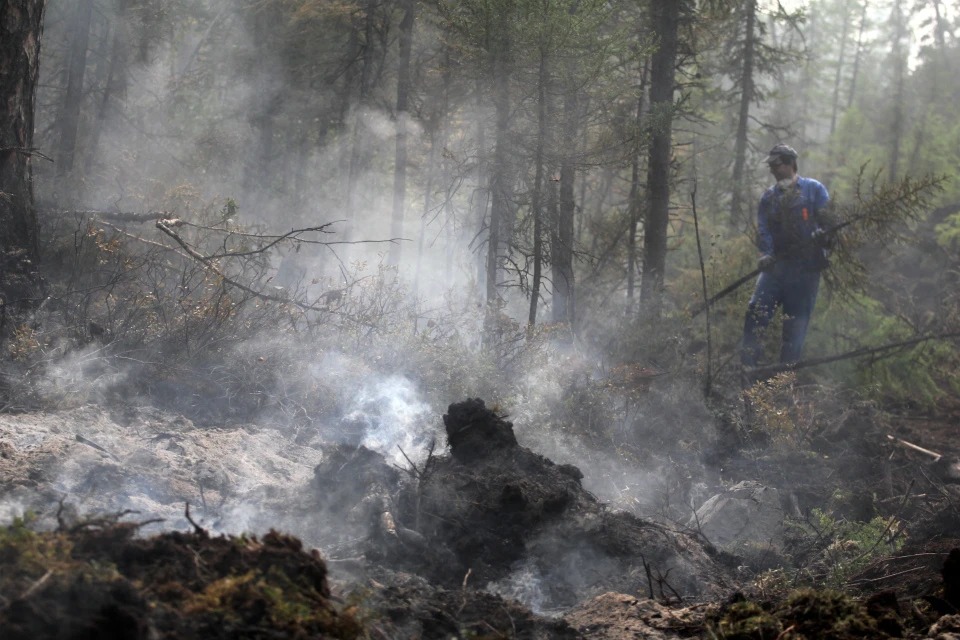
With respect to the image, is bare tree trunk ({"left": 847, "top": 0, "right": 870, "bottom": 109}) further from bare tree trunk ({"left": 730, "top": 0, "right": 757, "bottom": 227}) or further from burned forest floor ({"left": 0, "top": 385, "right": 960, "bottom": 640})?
burned forest floor ({"left": 0, "top": 385, "right": 960, "bottom": 640})

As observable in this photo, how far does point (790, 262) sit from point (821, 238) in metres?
0.45

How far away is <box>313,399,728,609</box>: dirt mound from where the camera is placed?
479 cm

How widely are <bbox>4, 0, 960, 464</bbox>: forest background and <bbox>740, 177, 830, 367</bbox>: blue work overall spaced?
579 mm

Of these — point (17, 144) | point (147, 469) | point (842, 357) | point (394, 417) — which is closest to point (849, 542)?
point (394, 417)

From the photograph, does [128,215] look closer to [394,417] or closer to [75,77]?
[394,417]

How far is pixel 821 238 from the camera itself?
9.27 metres

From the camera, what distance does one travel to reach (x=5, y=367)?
599 centimetres

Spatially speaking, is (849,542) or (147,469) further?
(849,542)

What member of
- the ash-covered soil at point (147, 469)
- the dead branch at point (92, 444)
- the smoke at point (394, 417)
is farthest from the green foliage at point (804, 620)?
the dead branch at point (92, 444)

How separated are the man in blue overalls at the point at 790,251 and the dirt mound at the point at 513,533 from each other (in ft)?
15.2

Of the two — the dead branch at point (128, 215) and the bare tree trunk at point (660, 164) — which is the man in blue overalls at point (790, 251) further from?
the dead branch at point (128, 215)

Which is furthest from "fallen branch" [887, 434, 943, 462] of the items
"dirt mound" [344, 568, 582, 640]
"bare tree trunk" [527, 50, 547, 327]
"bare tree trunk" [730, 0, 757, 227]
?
"bare tree trunk" [730, 0, 757, 227]

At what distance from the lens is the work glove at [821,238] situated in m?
9.24

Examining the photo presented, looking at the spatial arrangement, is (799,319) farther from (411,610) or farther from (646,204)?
(411,610)
